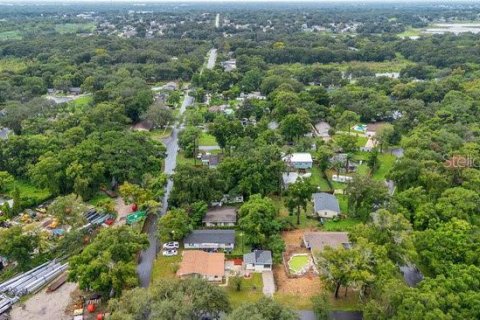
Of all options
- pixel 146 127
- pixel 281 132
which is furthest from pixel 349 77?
pixel 146 127

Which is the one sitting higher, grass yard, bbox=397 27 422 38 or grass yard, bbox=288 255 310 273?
grass yard, bbox=397 27 422 38

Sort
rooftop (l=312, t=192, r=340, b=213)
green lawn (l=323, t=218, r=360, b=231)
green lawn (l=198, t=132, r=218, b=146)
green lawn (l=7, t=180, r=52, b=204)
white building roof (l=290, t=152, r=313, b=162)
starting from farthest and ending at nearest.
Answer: green lawn (l=198, t=132, r=218, b=146), white building roof (l=290, t=152, r=313, b=162), green lawn (l=7, t=180, r=52, b=204), rooftop (l=312, t=192, r=340, b=213), green lawn (l=323, t=218, r=360, b=231)

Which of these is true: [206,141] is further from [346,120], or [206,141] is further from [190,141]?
[346,120]

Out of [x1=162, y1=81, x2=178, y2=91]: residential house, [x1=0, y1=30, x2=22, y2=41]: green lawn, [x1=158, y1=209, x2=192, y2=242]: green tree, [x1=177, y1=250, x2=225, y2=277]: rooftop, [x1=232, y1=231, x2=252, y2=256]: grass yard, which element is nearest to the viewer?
[x1=177, y1=250, x2=225, y2=277]: rooftop

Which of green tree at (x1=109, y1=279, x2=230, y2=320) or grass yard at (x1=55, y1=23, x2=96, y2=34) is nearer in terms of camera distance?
green tree at (x1=109, y1=279, x2=230, y2=320)

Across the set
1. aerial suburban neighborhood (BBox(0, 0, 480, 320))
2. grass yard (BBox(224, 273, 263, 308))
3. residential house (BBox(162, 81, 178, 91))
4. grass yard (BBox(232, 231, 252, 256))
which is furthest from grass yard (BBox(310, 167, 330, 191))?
residential house (BBox(162, 81, 178, 91))

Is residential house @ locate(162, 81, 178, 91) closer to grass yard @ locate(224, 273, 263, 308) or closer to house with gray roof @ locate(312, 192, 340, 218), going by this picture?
house with gray roof @ locate(312, 192, 340, 218)

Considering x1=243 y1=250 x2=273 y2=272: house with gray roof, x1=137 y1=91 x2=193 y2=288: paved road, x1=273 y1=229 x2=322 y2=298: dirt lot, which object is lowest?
x1=137 y1=91 x2=193 y2=288: paved road
